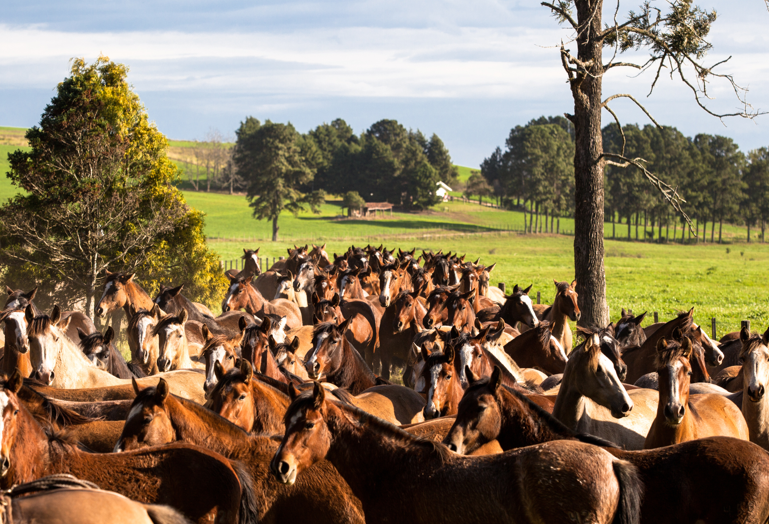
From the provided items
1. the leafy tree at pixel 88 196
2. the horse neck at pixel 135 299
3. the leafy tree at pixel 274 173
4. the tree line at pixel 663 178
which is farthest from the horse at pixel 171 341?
the tree line at pixel 663 178

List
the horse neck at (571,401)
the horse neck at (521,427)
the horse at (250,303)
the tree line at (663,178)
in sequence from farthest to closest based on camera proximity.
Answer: the tree line at (663,178)
the horse at (250,303)
the horse neck at (571,401)
the horse neck at (521,427)

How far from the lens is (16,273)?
17906 mm

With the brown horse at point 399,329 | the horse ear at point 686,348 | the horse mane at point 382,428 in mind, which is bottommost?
the brown horse at point 399,329

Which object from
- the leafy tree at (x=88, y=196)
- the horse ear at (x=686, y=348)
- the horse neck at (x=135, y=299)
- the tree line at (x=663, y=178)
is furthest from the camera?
the tree line at (x=663, y=178)

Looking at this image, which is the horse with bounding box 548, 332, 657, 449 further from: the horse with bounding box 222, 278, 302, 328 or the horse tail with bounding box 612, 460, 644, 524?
the horse with bounding box 222, 278, 302, 328

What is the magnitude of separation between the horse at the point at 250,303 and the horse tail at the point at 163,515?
11197mm

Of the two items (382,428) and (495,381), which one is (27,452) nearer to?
(382,428)

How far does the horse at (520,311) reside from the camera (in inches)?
519

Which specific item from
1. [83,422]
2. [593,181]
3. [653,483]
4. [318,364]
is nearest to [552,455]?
[653,483]

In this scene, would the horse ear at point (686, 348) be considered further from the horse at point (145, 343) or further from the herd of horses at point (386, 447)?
the horse at point (145, 343)

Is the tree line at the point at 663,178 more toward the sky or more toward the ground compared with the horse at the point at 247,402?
more toward the sky

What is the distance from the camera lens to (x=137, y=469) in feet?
12.7

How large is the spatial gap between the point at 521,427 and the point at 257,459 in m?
1.88

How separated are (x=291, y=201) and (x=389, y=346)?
5114 centimetres
